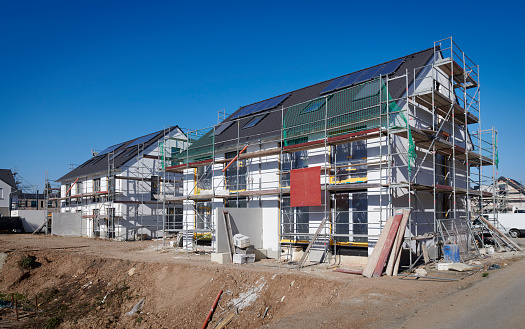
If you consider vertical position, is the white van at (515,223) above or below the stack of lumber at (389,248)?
below

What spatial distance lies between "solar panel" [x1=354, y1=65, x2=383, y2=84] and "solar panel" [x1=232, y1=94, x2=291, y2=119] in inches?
172

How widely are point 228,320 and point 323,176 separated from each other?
256 inches

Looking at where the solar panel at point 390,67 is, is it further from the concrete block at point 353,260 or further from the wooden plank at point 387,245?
the concrete block at point 353,260

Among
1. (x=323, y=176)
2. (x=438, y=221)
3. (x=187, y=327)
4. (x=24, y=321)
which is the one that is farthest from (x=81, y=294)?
(x=438, y=221)

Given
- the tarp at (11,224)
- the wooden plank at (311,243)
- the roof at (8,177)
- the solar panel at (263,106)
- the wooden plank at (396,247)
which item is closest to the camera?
the wooden plank at (396,247)

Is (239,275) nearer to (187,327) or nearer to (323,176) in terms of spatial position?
(187,327)

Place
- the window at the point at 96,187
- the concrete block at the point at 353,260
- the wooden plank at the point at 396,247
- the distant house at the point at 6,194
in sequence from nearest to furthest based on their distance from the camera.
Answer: the wooden plank at the point at 396,247
the concrete block at the point at 353,260
the window at the point at 96,187
the distant house at the point at 6,194

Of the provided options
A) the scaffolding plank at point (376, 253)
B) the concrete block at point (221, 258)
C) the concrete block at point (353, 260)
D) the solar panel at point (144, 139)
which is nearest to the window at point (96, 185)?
the solar panel at point (144, 139)

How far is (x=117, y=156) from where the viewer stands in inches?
1206

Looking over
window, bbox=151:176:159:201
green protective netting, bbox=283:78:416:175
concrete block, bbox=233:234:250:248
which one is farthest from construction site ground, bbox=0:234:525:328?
window, bbox=151:176:159:201

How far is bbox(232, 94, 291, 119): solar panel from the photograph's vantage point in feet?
66.5

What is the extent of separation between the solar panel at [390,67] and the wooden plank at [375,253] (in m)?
6.99

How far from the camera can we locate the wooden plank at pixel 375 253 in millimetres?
10844

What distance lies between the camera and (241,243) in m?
14.4
